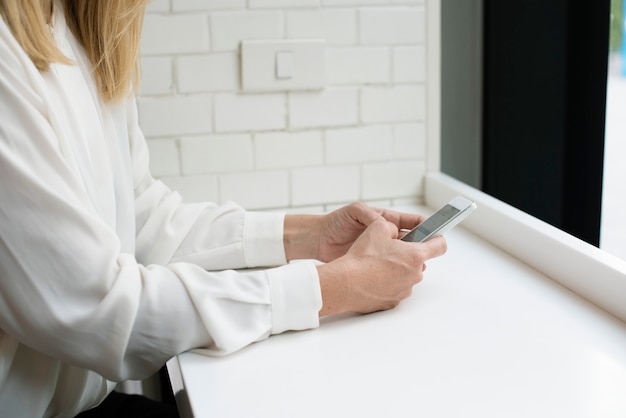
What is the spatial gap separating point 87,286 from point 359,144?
0.76 metres

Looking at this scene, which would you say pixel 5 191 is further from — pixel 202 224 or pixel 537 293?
pixel 537 293

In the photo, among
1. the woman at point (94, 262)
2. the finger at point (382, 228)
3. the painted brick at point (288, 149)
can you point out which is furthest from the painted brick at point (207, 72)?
the finger at point (382, 228)

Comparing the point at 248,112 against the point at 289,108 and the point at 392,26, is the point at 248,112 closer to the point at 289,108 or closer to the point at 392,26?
the point at 289,108

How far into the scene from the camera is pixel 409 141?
4.63 ft

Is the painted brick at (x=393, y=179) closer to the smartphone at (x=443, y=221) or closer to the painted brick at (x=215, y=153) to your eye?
the painted brick at (x=215, y=153)

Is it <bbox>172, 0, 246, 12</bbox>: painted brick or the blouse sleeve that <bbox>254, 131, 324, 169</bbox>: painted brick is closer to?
<bbox>172, 0, 246, 12</bbox>: painted brick

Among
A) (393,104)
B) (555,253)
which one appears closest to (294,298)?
(555,253)

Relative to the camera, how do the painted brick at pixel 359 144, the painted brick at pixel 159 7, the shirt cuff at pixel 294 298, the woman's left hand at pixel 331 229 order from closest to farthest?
the shirt cuff at pixel 294 298, the woman's left hand at pixel 331 229, the painted brick at pixel 159 7, the painted brick at pixel 359 144

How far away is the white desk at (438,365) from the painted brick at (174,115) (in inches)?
21.7

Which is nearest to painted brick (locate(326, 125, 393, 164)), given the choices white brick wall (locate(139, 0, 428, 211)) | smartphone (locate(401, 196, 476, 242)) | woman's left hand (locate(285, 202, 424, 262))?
white brick wall (locate(139, 0, 428, 211))

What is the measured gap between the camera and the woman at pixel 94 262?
0.69 metres

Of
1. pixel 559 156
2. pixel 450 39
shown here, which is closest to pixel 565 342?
pixel 559 156

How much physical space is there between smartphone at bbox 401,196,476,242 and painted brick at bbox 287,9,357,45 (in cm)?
49

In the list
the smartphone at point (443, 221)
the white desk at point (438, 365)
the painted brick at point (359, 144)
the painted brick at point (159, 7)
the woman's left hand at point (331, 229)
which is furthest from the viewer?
the painted brick at point (359, 144)
